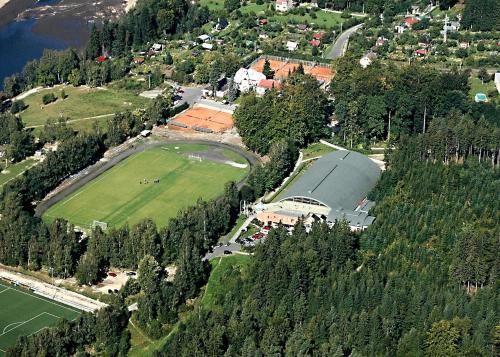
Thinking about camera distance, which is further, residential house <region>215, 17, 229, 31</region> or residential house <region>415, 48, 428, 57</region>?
residential house <region>215, 17, 229, 31</region>

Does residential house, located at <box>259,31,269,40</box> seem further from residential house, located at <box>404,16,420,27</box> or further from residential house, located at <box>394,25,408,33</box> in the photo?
residential house, located at <box>404,16,420,27</box>

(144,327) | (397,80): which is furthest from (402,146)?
(144,327)

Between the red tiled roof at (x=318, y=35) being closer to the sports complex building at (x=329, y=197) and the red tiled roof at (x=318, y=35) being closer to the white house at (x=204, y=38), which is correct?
the white house at (x=204, y=38)

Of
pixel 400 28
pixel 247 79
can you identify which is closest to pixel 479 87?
pixel 400 28

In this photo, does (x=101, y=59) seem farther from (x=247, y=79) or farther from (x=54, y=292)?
(x=54, y=292)

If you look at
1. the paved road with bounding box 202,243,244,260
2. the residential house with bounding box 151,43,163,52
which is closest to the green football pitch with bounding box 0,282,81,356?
the paved road with bounding box 202,243,244,260

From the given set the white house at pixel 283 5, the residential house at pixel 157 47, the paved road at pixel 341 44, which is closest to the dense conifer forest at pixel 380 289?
the paved road at pixel 341 44
